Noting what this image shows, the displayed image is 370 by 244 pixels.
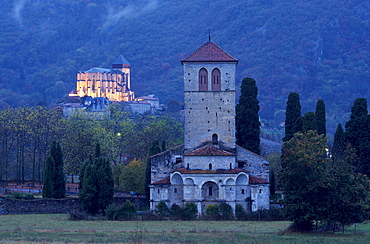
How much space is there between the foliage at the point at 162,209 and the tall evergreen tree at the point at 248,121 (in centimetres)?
1482

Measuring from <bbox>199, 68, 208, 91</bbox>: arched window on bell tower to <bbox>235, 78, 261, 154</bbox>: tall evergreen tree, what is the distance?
8148 mm

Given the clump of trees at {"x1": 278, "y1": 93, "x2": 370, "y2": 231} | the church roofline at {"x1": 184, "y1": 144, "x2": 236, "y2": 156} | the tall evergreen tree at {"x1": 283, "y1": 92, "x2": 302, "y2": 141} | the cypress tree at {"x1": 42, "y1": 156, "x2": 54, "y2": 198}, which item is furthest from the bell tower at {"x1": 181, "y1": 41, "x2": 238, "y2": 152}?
the clump of trees at {"x1": 278, "y1": 93, "x2": 370, "y2": 231}

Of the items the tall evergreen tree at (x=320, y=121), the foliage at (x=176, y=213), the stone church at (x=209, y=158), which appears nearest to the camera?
the foliage at (x=176, y=213)

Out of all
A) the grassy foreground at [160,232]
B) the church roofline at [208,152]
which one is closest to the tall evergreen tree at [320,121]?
the church roofline at [208,152]

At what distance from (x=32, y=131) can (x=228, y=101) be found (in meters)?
36.2

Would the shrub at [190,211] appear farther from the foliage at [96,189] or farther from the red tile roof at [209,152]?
the foliage at [96,189]

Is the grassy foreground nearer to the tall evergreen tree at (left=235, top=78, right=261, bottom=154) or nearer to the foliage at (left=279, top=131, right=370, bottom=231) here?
→ the foliage at (left=279, top=131, right=370, bottom=231)

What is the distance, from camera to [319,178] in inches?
2052

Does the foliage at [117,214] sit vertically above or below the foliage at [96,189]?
below

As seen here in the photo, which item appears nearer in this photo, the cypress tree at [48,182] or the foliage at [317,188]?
the foliage at [317,188]

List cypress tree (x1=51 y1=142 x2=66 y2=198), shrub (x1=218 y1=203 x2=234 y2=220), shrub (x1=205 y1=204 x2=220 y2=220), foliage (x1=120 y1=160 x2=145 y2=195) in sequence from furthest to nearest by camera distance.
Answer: foliage (x1=120 y1=160 x2=145 y2=195) < cypress tree (x1=51 y1=142 x2=66 y2=198) < shrub (x1=218 y1=203 x2=234 y2=220) < shrub (x1=205 y1=204 x2=220 y2=220)

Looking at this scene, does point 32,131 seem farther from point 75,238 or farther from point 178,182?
point 75,238

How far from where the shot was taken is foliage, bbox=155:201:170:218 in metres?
64.2

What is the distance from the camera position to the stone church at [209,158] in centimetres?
6800
